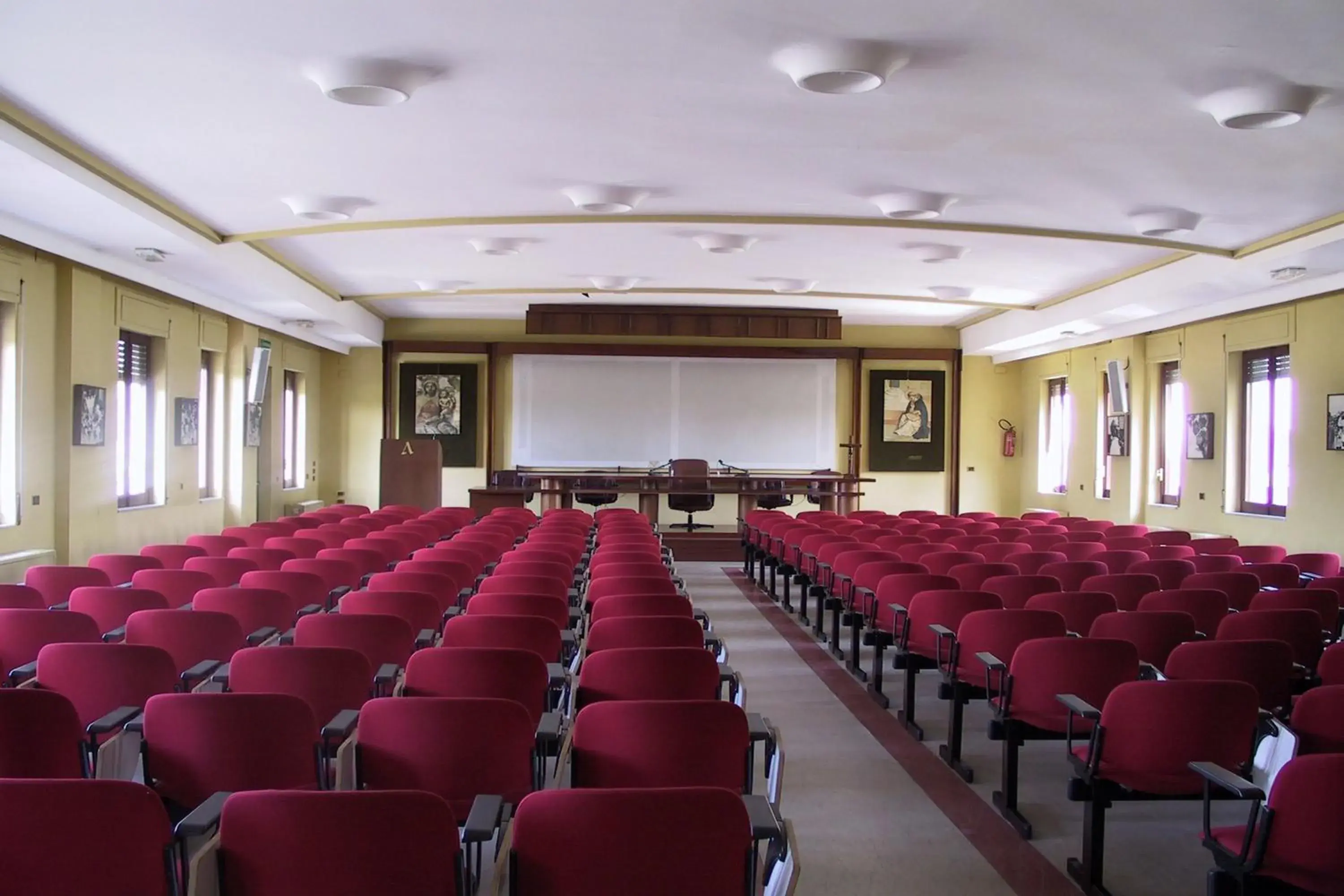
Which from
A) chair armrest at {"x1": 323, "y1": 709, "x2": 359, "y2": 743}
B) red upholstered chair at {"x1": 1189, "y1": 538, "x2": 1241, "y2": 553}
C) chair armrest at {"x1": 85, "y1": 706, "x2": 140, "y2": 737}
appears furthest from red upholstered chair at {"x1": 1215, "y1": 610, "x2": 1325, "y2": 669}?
chair armrest at {"x1": 85, "y1": 706, "x2": 140, "y2": 737}

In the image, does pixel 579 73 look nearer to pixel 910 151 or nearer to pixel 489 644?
pixel 910 151

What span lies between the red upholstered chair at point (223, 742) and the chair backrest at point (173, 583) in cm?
313

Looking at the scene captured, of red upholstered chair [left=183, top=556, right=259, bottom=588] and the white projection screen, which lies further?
the white projection screen

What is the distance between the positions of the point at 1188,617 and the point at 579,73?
4.06 metres

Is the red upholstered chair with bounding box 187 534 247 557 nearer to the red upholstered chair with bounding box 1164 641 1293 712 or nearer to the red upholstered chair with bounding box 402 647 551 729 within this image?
the red upholstered chair with bounding box 402 647 551 729

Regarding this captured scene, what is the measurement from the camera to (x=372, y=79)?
16.9 ft

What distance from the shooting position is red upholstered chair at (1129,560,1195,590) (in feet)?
22.7

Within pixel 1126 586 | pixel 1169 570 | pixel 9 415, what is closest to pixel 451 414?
pixel 9 415

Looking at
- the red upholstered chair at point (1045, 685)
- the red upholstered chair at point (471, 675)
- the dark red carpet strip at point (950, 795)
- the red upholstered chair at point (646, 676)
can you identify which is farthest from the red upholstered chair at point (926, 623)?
the red upholstered chair at point (471, 675)

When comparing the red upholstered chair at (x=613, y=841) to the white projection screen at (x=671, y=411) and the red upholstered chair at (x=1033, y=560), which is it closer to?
the red upholstered chair at (x=1033, y=560)

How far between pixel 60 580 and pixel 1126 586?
20.9 feet

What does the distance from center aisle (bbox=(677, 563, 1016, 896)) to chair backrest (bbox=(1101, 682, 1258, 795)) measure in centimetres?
63

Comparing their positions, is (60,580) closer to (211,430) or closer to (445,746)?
(445,746)

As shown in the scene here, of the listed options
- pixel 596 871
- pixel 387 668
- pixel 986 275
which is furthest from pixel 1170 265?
pixel 596 871
